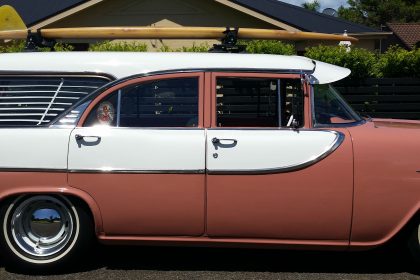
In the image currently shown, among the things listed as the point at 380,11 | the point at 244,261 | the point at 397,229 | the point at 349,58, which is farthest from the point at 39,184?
the point at 380,11

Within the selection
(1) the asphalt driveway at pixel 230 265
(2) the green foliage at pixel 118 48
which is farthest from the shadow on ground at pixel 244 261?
(2) the green foliage at pixel 118 48

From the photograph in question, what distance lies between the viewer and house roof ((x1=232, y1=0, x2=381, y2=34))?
15.7m

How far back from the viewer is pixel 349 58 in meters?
9.79

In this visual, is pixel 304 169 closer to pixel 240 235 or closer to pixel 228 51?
pixel 240 235

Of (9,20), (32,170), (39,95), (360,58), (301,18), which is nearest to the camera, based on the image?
(32,170)

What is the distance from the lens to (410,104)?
1012cm

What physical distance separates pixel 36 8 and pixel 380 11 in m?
51.0

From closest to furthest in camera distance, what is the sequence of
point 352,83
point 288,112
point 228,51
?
point 288,112, point 228,51, point 352,83

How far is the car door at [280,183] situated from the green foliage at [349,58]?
5.74m

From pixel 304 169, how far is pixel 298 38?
58.3 inches

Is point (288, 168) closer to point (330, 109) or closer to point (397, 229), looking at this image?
point (330, 109)

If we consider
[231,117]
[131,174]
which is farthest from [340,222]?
[131,174]

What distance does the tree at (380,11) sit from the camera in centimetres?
5903

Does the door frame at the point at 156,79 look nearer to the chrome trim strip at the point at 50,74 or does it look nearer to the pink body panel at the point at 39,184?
the chrome trim strip at the point at 50,74
